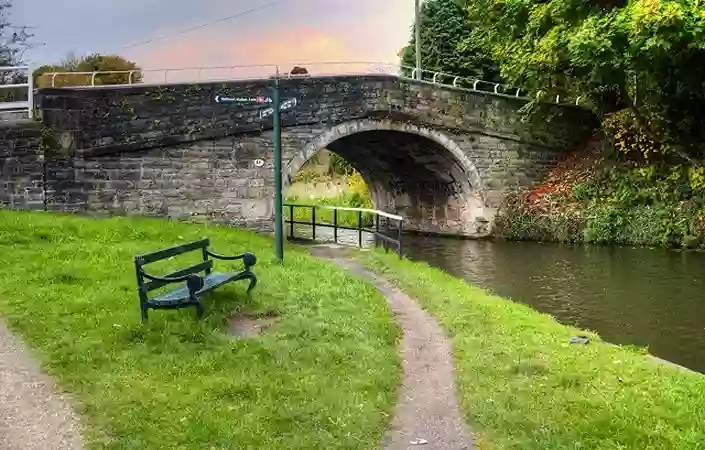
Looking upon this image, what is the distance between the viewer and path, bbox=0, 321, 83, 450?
179 inches

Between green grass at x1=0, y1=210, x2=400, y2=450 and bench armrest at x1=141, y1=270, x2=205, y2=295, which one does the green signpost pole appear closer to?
green grass at x1=0, y1=210, x2=400, y2=450

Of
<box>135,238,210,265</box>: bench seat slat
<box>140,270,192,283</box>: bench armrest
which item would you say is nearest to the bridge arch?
<box>135,238,210,265</box>: bench seat slat

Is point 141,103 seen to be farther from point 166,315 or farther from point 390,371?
point 390,371

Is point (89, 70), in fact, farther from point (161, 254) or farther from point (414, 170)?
point (161, 254)

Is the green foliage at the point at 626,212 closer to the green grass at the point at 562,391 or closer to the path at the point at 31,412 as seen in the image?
the green grass at the point at 562,391

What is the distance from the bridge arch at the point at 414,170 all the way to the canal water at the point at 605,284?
2.45 meters

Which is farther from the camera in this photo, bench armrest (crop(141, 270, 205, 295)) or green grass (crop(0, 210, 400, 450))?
bench armrest (crop(141, 270, 205, 295))

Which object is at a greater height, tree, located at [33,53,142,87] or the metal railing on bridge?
tree, located at [33,53,142,87]

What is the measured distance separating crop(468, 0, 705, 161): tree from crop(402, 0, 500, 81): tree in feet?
18.5

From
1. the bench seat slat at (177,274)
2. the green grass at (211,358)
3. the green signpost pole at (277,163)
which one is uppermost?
the green signpost pole at (277,163)

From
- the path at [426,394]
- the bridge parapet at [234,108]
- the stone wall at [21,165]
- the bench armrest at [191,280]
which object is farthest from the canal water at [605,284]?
the stone wall at [21,165]

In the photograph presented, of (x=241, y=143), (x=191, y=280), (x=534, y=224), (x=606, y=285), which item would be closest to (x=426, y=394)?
(x=191, y=280)

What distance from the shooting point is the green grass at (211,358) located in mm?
4734

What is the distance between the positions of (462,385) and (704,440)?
1801 mm
